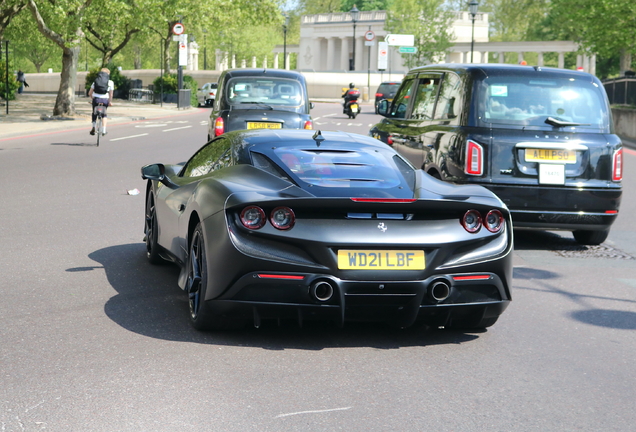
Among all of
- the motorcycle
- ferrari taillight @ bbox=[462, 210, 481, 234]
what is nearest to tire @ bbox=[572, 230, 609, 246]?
ferrari taillight @ bbox=[462, 210, 481, 234]

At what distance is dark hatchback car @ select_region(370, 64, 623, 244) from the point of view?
30.2ft

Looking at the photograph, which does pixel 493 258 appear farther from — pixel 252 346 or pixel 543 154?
pixel 543 154

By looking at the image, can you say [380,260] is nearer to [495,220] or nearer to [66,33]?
[495,220]

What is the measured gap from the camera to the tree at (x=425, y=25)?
90.8m

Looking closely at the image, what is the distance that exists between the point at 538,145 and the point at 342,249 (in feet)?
14.8

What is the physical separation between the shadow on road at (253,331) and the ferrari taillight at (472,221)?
2.45 ft

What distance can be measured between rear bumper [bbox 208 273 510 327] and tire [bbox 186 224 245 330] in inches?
4.2

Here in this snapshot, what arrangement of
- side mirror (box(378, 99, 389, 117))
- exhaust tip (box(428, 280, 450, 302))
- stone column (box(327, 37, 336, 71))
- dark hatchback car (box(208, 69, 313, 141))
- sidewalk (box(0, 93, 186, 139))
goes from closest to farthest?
1. exhaust tip (box(428, 280, 450, 302))
2. side mirror (box(378, 99, 389, 117))
3. dark hatchback car (box(208, 69, 313, 141))
4. sidewalk (box(0, 93, 186, 139))
5. stone column (box(327, 37, 336, 71))

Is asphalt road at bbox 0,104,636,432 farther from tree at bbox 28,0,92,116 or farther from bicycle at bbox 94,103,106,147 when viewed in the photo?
tree at bbox 28,0,92,116

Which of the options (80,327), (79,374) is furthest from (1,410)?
(80,327)

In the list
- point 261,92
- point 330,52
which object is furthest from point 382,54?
point 330,52

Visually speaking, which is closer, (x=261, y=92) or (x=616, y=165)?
(x=616, y=165)

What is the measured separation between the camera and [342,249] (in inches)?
207

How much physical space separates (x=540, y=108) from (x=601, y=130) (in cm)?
67
